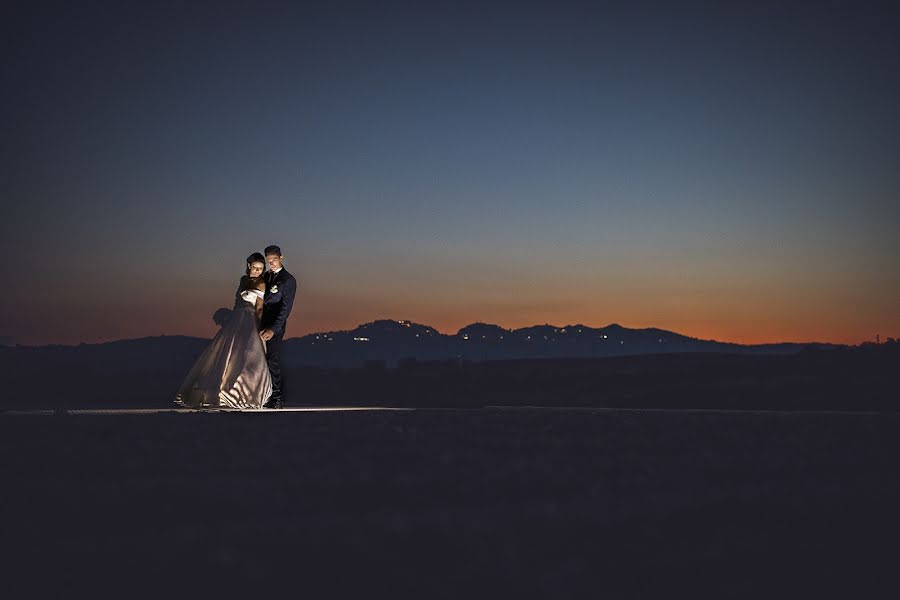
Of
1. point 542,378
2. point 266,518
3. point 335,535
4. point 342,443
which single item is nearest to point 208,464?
point 342,443

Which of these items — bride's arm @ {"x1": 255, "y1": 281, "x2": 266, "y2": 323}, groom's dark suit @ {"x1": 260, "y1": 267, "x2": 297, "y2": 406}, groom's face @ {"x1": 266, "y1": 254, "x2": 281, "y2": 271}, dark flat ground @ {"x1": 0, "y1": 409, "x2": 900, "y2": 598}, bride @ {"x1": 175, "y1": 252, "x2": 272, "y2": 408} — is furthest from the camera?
bride's arm @ {"x1": 255, "y1": 281, "x2": 266, "y2": 323}

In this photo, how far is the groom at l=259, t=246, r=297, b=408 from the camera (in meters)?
17.2

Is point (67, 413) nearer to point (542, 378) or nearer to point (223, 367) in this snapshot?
point (223, 367)

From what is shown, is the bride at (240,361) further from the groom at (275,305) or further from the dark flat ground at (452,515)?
the dark flat ground at (452,515)

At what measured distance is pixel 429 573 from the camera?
4359mm

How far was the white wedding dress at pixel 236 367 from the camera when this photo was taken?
58.0 feet

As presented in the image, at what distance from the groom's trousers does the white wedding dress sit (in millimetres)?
88

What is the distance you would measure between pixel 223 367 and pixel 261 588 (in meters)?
14.0

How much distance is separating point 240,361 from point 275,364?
56 centimetres

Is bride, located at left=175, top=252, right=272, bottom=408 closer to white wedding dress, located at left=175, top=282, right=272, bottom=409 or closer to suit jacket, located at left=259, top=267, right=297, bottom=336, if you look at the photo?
white wedding dress, located at left=175, top=282, right=272, bottom=409

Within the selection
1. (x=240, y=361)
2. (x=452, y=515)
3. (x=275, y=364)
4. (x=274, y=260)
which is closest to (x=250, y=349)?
(x=240, y=361)

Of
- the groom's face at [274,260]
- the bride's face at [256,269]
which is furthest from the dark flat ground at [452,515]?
the bride's face at [256,269]

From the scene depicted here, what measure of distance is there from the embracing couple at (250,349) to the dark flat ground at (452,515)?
19.4ft

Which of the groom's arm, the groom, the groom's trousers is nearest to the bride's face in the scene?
the groom
